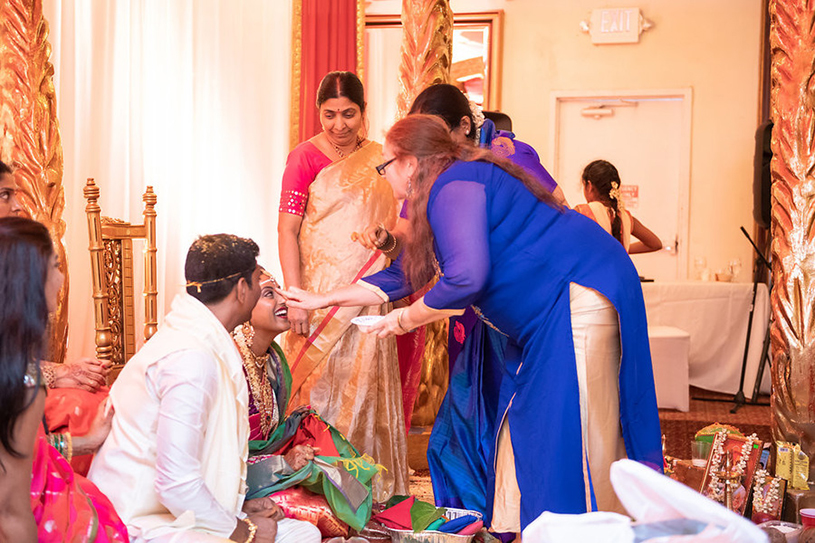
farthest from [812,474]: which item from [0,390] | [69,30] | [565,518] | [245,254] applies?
[69,30]

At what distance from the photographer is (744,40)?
704cm

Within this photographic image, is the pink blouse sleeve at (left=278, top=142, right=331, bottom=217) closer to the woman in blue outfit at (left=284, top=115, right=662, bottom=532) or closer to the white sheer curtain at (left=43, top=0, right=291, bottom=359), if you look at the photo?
the woman in blue outfit at (left=284, top=115, right=662, bottom=532)

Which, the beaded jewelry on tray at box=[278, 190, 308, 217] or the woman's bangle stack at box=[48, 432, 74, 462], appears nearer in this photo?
the woman's bangle stack at box=[48, 432, 74, 462]

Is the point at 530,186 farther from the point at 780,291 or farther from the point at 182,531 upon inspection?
the point at 780,291

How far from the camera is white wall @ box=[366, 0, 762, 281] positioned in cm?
706

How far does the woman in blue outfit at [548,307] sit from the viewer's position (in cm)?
211

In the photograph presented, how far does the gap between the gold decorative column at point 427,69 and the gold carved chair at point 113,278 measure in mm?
1599

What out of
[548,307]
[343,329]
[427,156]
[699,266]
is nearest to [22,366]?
[427,156]

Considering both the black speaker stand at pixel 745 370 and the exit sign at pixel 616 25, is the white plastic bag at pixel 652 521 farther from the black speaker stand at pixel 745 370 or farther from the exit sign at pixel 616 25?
the exit sign at pixel 616 25

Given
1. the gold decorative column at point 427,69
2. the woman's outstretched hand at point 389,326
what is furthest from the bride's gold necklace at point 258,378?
the gold decorative column at point 427,69

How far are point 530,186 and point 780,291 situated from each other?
195 centimetres

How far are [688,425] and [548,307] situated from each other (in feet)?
11.0

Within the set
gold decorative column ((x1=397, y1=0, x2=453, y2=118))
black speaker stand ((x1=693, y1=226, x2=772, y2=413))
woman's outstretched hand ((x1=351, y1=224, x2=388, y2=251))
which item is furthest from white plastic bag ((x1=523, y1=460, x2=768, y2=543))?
black speaker stand ((x1=693, y1=226, x2=772, y2=413))

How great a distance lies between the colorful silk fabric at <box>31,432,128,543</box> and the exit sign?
21.4 feet
